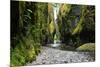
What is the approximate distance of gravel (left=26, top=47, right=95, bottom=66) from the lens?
2.39 m

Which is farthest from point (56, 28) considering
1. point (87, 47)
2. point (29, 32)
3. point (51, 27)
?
point (87, 47)

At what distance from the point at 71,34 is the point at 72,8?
0.33 metres

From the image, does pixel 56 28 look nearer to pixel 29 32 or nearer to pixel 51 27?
pixel 51 27

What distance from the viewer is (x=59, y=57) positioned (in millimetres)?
2471

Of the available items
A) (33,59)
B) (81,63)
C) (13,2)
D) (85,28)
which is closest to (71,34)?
(85,28)

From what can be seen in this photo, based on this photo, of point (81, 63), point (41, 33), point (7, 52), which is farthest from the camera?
point (81, 63)

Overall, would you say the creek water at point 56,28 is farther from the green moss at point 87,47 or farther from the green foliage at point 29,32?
the green moss at point 87,47

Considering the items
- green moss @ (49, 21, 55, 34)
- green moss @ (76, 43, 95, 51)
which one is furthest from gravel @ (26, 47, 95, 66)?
green moss @ (49, 21, 55, 34)

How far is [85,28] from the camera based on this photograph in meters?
2.60

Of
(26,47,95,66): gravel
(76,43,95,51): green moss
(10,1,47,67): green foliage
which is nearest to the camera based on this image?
(10,1,47,67): green foliage

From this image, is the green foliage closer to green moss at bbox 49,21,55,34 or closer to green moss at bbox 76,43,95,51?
green moss at bbox 49,21,55,34

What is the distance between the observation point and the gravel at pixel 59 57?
2.39 metres

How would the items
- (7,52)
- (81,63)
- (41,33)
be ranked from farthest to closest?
(81,63) → (41,33) → (7,52)
